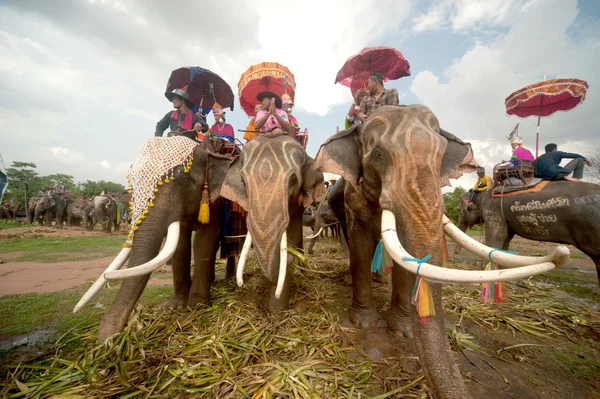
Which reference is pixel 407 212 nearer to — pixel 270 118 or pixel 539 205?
pixel 270 118

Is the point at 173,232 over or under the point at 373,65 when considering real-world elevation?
under

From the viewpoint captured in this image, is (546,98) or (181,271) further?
(546,98)

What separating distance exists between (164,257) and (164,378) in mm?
1070

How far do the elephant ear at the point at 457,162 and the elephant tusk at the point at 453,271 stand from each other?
1.18 metres

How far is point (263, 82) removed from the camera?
6723mm

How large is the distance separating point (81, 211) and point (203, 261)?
2383 centimetres

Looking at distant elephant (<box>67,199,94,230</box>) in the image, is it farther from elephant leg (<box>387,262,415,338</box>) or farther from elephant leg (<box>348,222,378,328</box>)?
elephant leg (<box>387,262,415,338</box>)

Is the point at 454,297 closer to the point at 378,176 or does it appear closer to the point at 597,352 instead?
the point at 597,352

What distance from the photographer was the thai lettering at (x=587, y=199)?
434 centimetres

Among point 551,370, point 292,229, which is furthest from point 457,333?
point 292,229

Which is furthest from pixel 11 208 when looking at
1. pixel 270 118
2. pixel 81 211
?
pixel 270 118

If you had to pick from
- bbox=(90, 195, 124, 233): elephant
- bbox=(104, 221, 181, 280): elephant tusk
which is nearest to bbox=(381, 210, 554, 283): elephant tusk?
bbox=(104, 221, 181, 280): elephant tusk

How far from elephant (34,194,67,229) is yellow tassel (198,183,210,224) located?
982 inches

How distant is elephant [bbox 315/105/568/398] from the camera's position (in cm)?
181
